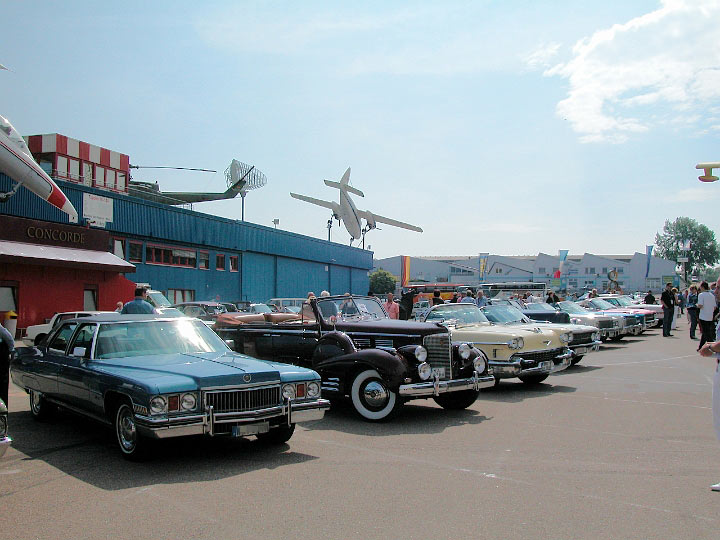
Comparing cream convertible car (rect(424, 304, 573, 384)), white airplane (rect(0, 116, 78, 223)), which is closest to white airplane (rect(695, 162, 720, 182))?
cream convertible car (rect(424, 304, 573, 384))

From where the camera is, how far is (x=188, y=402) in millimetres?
5727

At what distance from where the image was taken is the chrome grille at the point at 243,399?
5852 millimetres

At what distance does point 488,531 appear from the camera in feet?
14.0

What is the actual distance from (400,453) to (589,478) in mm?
1875

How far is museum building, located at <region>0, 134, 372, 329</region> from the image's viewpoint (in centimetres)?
2517

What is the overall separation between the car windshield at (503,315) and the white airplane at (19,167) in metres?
18.0

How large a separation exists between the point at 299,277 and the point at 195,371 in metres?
42.9

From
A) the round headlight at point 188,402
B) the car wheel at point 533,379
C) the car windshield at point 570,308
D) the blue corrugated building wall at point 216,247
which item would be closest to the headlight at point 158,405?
the round headlight at point 188,402

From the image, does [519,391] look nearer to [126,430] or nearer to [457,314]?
[457,314]

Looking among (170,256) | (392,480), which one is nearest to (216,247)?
(170,256)

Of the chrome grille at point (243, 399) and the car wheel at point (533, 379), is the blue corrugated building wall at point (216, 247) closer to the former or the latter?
the car wheel at point (533, 379)

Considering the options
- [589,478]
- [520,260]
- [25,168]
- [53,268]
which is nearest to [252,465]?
[589,478]

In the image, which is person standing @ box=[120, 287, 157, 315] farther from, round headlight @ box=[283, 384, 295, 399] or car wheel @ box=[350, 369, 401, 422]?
round headlight @ box=[283, 384, 295, 399]

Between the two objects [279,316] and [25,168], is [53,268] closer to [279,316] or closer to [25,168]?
[25,168]
